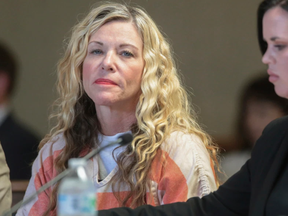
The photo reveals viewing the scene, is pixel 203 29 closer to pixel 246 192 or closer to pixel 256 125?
pixel 256 125

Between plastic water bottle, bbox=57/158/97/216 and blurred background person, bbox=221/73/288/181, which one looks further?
blurred background person, bbox=221/73/288/181

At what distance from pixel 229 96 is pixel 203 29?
0.46 m

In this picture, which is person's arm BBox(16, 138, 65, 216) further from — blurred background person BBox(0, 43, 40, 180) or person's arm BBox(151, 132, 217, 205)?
blurred background person BBox(0, 43, 40, 180)

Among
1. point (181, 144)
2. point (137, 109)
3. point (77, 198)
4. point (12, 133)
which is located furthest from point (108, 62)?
point (12, 133)

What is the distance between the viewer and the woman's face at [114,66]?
1.75 meters

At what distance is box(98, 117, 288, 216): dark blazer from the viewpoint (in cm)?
120

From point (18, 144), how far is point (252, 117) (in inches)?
60.6

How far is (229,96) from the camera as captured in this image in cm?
282

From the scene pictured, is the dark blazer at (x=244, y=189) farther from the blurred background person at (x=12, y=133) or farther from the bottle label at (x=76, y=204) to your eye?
the blurred background person at (x=12, y=133)

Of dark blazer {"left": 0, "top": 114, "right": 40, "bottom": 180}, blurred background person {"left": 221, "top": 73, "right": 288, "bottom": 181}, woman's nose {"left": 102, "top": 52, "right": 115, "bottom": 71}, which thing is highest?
woman's nose {"left": 102, "top": 52, "right": 115, "bottom": 71}

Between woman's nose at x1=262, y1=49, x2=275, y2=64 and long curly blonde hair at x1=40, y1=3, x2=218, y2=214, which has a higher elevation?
woman's nose at x1=262, y1=49, x2=275, y2=64

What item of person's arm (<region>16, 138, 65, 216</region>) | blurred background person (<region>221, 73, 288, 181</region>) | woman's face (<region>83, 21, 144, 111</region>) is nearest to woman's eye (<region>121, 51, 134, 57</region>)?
woman's face (<region>83, 21, 144, 111</region>)

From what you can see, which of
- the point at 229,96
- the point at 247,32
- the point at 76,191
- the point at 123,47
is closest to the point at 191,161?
the point at 123,47

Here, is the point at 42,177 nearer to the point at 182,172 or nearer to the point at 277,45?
the point at 182,172
